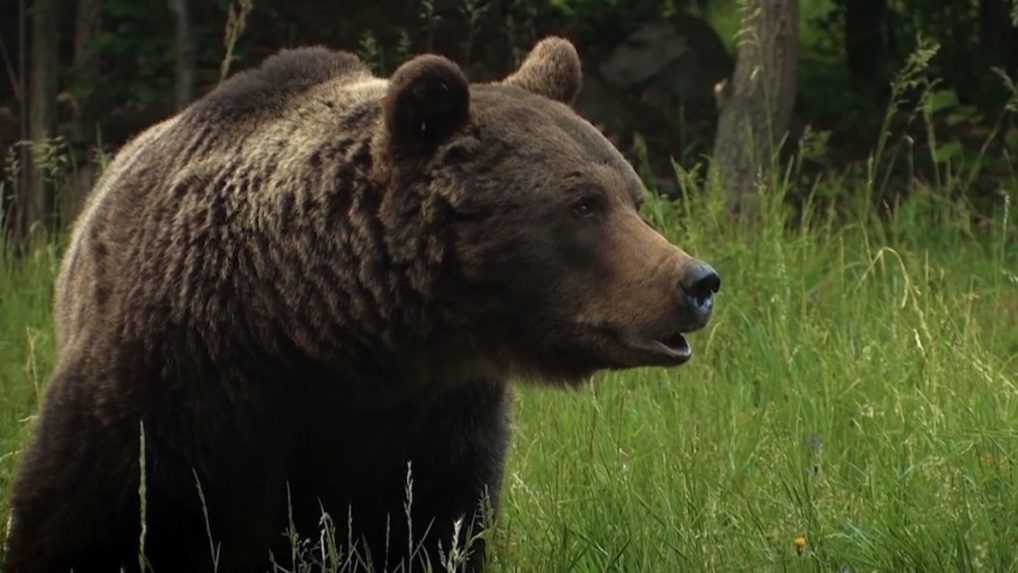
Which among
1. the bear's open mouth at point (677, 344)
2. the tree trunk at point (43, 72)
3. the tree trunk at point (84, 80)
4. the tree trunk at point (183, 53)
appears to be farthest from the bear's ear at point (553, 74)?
the tree trunk at point (43, 72)

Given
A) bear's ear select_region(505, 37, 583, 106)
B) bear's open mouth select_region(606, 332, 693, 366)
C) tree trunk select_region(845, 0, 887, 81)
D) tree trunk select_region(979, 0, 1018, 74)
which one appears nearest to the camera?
bear's open mouth select_region(606, 332, 693, 366)

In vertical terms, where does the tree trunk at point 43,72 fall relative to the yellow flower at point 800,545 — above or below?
below

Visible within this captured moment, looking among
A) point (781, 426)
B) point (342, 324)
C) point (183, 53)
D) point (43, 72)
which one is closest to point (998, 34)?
point (183, 53)

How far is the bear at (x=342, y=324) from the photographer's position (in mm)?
4508

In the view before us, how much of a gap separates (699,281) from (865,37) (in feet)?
27.4

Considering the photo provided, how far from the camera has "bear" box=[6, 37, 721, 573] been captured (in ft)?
14.8

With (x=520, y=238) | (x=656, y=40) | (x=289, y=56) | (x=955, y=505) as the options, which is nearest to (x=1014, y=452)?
(x=955, y=505)

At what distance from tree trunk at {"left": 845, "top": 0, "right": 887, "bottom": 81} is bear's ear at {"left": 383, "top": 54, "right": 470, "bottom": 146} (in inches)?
321

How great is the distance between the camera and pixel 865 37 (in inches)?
484

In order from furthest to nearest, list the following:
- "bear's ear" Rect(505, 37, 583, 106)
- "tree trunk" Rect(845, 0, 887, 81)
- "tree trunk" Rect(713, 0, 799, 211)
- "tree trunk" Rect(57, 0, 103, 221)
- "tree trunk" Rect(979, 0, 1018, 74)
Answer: "tree trunk" Rect(845, 0, 887, 81)
"tree trunk" Rect(979, 0, 1018, 74)
"tree trunk" Rect(57, 0, 103, 221)
"tree trunk" Rect(713, 0, 799, 211)
"bear's ear" Rect(505, 37, 583, 106)

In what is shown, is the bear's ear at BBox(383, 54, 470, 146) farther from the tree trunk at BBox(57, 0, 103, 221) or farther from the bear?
the tree trunk at BBox(57, 0, 103, 221)

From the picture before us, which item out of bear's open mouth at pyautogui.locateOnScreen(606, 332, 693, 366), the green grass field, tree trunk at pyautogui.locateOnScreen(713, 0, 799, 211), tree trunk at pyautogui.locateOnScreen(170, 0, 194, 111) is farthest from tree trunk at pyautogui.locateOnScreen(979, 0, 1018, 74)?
bear's open mouth at pyautogui.locateOnScreen(606, 332, 693, 366)

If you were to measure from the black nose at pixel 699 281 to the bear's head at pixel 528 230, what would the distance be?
0.23 ft

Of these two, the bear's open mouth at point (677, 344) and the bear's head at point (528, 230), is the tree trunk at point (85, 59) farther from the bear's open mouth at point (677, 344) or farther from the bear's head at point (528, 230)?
the bear's open mouth at point (677, 344)
